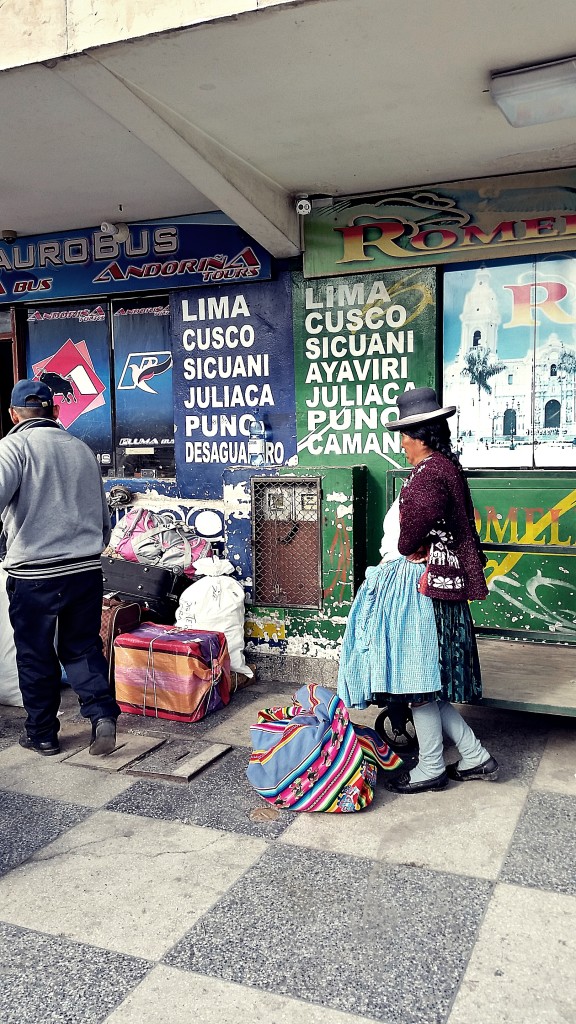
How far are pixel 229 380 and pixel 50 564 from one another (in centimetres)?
238

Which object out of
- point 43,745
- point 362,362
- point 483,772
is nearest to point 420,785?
point 483,772

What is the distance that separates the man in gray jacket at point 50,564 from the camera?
4.31 m

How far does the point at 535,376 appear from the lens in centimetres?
543

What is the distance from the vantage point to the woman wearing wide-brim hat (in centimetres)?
372

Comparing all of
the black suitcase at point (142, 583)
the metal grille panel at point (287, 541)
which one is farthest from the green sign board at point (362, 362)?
the black suitcase at point (142, 583)

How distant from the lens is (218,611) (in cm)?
569

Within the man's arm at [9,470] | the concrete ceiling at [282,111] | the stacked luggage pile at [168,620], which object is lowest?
the stacked luggage pile at [168,620]

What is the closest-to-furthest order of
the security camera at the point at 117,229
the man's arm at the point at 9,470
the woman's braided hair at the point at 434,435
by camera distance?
the woman's braided hair at the point at 434,435, the man's arm at the point at 9,470, the security camera at the point at 117,229

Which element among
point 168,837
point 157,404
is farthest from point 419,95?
point 168,837

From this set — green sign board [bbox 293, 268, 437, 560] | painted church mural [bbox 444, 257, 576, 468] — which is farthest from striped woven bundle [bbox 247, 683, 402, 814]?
painted church mural [bbox 444, 257, 576, 468]

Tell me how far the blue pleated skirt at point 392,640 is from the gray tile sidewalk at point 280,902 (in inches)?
22.4

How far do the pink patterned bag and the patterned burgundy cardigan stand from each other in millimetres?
2621

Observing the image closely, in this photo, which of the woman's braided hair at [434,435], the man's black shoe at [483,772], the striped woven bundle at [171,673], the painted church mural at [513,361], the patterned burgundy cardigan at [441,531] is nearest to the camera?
the patterned burgundy cardigan at [441,531]

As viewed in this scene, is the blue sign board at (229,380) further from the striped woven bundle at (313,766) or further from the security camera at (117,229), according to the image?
the striped woven bundle at (313,766)
